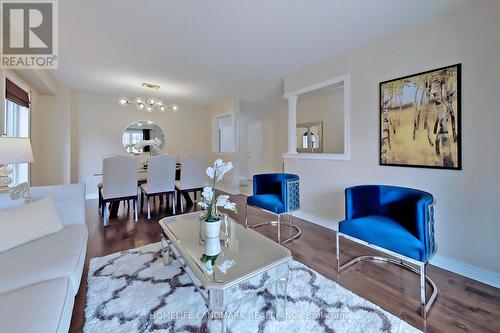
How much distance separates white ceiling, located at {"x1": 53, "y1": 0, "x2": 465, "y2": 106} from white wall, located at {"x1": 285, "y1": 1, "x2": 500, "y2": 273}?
0.20 metres

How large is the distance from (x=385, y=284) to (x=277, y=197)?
1.47m

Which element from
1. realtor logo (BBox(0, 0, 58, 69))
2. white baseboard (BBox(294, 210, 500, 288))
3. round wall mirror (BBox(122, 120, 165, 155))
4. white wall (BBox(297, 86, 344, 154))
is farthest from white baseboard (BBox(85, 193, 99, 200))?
white baseboard (BBox(294, 210, 500, 288))

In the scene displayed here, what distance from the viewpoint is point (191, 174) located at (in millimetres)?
4039

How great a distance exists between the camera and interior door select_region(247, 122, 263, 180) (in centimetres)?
707

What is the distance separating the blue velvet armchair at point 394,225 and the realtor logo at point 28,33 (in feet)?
11.0

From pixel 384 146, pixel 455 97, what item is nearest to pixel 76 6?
pixel 384 146

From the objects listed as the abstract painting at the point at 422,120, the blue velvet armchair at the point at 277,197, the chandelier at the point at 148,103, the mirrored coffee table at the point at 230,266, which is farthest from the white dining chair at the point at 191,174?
the abstract painting at the point at 422,120

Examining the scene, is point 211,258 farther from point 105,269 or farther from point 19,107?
point 19,107

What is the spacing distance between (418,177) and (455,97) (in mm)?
800

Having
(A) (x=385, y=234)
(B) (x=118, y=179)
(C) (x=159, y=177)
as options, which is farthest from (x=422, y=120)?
(B) (x=118, y=179)

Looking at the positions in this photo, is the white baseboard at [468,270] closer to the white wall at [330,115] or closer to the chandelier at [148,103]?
the white wall at [330,115]

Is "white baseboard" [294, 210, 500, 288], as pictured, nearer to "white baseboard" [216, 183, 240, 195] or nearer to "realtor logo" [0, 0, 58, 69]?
"white baseboard" [216, 183, 240, 195]

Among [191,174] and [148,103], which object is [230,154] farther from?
[148,103]

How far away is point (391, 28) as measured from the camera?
2.26m
